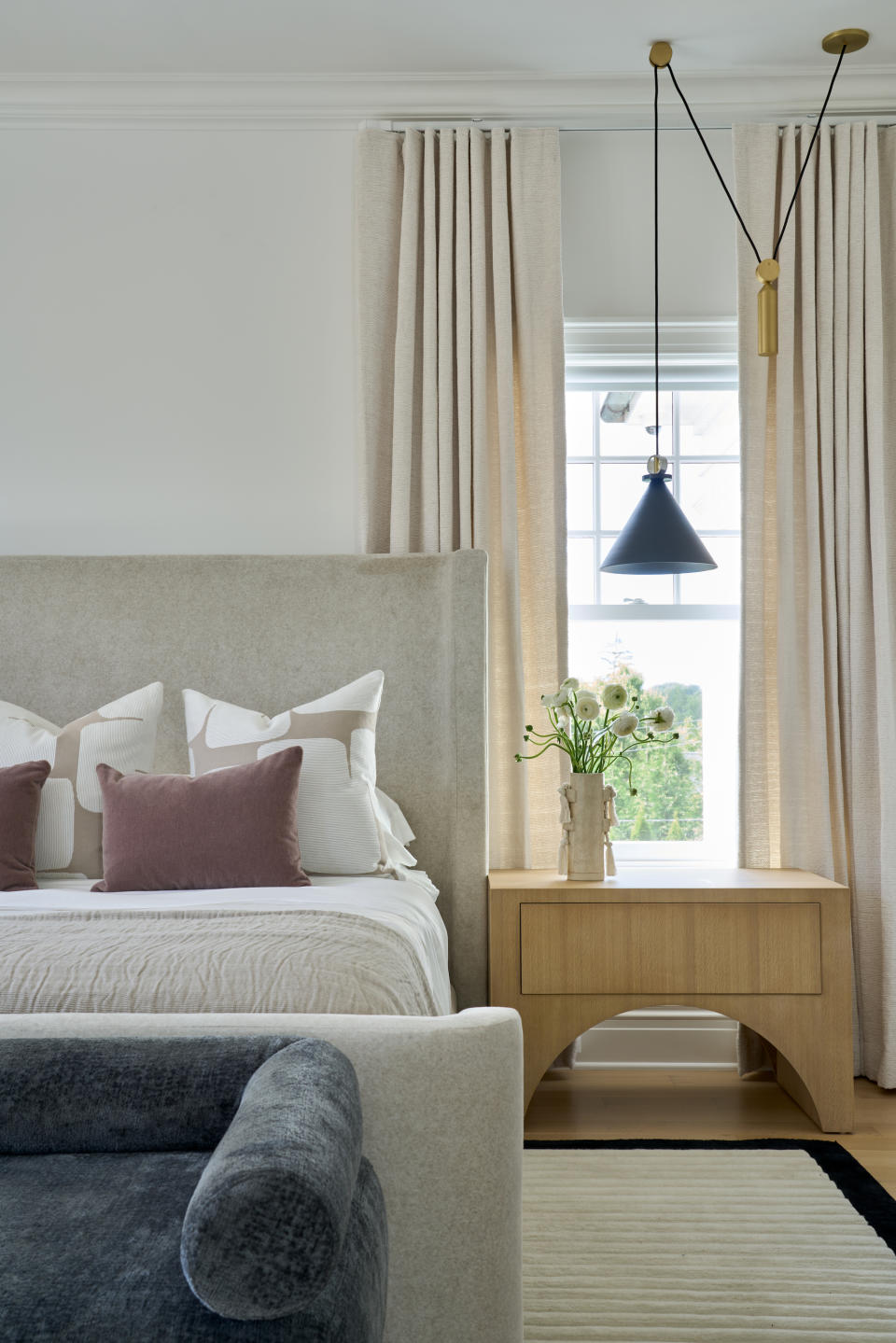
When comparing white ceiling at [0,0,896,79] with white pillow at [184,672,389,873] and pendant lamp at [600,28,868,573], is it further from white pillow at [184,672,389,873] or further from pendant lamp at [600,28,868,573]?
white pillow at [184,672,389,873]

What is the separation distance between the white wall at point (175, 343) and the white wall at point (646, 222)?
2.29 ft

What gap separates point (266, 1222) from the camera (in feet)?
2.62

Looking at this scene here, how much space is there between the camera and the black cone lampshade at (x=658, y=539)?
8.95 feet

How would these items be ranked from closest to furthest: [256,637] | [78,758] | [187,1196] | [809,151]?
[187,1196] → [78,758] → [256,637] → [809,151]

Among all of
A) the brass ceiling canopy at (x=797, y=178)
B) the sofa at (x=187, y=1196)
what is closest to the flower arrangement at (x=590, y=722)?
the brass ceiling canopy at (x=797, y=178)

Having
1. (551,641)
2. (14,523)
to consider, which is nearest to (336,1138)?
(551,641)

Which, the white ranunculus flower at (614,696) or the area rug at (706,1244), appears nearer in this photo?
the area rug at (706,1244)

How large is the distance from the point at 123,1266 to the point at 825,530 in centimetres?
263

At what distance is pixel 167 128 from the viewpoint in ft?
10.1

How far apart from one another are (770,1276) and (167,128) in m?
3.28

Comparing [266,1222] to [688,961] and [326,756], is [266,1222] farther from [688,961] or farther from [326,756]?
[688,961]

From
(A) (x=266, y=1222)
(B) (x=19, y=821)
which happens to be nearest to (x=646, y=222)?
(B) (x=19, y=821)

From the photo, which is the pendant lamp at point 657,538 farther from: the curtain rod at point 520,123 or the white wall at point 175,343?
the white wall at point 175,343

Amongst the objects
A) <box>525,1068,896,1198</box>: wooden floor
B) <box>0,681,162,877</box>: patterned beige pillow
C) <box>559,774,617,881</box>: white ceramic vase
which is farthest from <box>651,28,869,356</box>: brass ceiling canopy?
<box>525,1068,896,1198</box>: wooden floor
